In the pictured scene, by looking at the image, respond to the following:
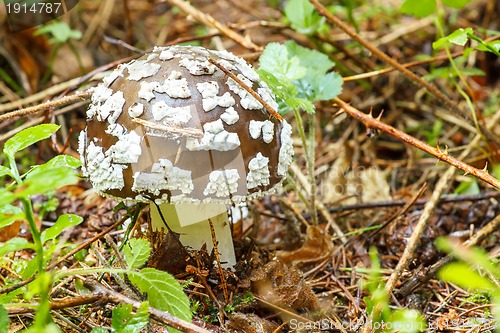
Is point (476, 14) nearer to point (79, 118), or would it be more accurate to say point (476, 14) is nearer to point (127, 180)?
point (79, 118)

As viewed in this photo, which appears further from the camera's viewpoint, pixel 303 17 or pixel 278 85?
pixel 303 17

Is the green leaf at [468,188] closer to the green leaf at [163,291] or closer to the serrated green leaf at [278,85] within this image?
the serrated green leaf at [278,85]

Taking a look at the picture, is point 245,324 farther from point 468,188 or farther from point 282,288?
point 468,188

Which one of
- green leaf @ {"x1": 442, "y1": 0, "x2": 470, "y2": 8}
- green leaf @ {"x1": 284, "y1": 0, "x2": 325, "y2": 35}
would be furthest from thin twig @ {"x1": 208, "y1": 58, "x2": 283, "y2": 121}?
green leaf @ {"x1": 442, "y1": 0, "x2": 470, "y2": 8}

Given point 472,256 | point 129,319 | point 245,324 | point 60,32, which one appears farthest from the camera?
point 60,32

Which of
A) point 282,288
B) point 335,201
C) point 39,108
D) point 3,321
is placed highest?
point 39,108

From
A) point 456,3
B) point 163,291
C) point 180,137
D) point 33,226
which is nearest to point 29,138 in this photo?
point 33,226
